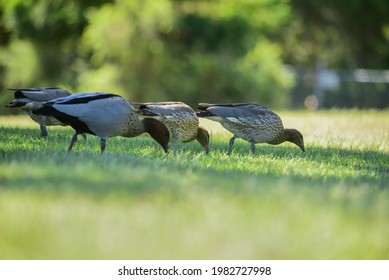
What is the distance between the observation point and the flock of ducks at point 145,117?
6.87 metres

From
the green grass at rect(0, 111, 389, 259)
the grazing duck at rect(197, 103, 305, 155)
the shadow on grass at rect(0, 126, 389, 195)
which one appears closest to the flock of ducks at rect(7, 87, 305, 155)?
the grazing duck at rect(197, 103, 305, 155)

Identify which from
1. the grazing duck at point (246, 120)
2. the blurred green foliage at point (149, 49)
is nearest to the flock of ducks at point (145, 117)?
the grazing duck at point (246, 120)

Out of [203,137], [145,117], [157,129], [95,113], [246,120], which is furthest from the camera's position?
[203,137]

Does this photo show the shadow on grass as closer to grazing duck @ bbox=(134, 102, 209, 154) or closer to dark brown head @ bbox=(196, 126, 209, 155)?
dark brown head @ bbox=(196, 126, 209, 155)

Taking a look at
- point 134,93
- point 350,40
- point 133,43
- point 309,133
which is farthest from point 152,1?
point 350,40

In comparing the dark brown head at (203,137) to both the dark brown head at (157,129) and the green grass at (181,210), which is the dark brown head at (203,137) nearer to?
the dark brown head at (157,129)

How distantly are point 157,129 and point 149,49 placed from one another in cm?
1512

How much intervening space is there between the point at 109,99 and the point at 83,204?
291 cm

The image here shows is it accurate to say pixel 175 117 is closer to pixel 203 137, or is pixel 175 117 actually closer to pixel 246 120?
pixel 203 137

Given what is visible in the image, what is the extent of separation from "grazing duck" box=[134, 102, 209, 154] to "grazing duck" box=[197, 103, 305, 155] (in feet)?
0.54

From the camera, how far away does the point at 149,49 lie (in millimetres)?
22688

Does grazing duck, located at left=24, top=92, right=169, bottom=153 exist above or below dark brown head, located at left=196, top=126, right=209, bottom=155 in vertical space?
above

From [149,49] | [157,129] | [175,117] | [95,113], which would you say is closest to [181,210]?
[95,113]

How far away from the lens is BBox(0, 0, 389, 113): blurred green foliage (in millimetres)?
22578
